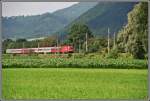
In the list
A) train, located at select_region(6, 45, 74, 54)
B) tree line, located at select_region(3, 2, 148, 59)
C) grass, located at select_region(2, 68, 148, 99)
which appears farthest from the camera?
train, located at select_region(6, 45, 74, 54)

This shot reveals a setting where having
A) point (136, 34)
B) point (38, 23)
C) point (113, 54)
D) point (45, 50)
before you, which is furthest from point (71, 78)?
point (136, 34)

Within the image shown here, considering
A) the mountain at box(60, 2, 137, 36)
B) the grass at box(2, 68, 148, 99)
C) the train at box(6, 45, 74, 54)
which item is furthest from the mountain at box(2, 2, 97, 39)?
the grass at box(2, 68, 148, 99)

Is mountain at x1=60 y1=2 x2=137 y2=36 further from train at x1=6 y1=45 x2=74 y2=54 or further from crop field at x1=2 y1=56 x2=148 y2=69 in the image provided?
crop field at x1=2 y1=56 x2=148 y2=69

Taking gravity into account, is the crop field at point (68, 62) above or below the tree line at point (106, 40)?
below

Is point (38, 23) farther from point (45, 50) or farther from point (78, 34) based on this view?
point (78, 34)

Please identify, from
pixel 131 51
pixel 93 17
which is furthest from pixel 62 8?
pixel 131 51

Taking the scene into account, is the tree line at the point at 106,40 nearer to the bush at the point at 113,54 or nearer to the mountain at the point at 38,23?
the bush at the point at 113,54

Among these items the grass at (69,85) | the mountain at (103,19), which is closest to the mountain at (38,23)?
the mountain at (103,19)
